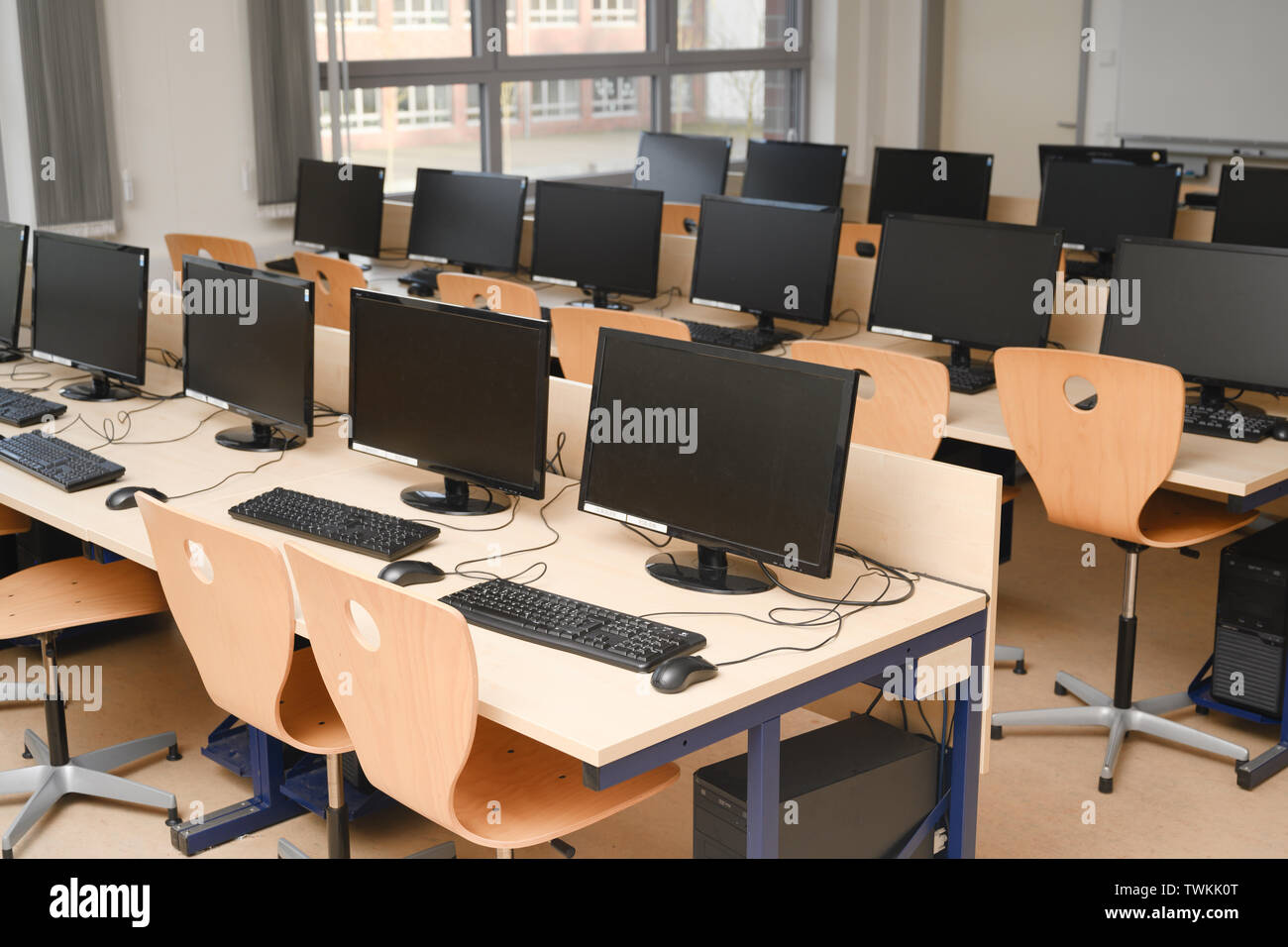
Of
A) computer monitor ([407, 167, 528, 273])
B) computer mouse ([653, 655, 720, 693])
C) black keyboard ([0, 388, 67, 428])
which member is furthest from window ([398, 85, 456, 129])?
computer mouse ([653, 655, 720, 693])

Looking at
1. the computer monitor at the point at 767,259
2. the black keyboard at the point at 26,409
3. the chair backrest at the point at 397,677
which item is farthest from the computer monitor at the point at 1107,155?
the chair backrest at the point at 397,677

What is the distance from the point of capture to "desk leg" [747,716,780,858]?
6.79ft

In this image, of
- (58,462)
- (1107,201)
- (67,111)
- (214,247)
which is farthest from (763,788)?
(67,111)

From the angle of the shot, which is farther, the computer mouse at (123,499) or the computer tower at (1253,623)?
the computer tower at (1253,623)

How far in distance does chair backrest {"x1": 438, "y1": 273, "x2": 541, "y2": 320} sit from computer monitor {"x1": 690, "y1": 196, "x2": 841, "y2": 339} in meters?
0.59

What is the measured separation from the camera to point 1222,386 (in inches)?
133

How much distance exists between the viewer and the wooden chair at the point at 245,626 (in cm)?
223

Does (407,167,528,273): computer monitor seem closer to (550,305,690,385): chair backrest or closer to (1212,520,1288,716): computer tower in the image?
(550,305,690,385): chair backrest

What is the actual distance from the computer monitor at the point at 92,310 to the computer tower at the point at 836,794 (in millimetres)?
2093

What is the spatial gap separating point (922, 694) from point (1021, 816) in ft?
2.48

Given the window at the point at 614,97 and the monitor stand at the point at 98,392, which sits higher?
the window at the point at 614,97

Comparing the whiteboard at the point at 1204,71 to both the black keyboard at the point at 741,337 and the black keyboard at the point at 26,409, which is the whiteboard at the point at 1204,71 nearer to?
the black keyboard at the point at 741,337

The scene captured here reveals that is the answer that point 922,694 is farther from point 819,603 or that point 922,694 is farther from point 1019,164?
point 1019,164
